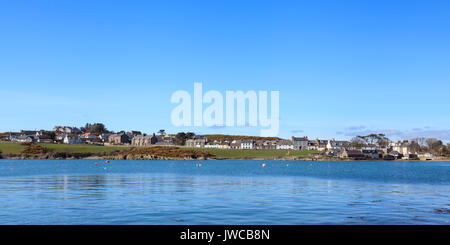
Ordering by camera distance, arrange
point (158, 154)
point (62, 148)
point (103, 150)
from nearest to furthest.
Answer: point (62, 148)
point (103, 150)
point (158, 154)

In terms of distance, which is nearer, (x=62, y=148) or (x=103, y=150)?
(x=62, y=148)

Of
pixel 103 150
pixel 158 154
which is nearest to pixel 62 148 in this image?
pixel 103 150

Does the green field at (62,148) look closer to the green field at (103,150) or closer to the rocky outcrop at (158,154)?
the green field at (103,150)

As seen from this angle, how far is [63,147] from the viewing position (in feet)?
563

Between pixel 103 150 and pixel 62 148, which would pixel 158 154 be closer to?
pixel 103 150

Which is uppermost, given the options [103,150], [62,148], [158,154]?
[62,148]

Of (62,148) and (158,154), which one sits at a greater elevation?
(62,148)

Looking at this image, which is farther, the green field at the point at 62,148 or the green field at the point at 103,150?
the green field at the point at 103,150

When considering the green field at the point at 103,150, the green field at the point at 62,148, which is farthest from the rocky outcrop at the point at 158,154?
the green field at the point at 62,148

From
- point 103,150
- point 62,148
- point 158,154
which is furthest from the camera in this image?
point 158,154
